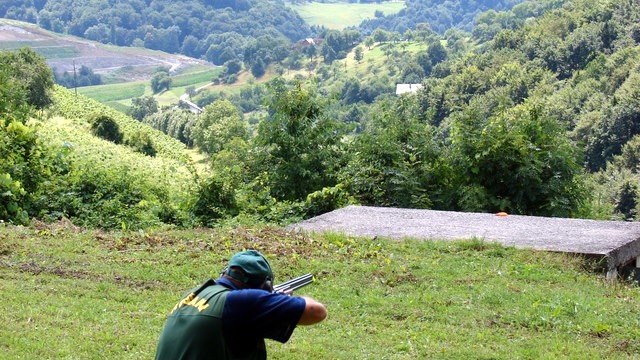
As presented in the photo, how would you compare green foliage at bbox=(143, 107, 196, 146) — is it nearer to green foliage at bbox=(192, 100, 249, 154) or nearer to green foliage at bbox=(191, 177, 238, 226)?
green foliage at bbox=(192, 100, 249, 154)

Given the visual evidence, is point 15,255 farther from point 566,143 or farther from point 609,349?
point 566,143

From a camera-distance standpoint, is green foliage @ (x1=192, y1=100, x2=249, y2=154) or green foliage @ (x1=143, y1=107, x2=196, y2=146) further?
green foliage @ (x1=143, y1=107, x2=196, y2=146)

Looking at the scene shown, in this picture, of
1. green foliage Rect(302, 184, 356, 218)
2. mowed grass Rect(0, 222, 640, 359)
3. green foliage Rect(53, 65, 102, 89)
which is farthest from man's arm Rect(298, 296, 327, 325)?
green foliage Rect(53, 65, 102, 89)

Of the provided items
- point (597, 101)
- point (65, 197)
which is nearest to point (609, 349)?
point (65, 197)

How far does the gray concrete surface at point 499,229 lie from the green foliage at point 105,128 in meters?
42.7

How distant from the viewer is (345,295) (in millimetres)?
8477

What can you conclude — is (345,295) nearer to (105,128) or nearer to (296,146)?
(296,146)

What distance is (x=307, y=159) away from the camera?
15.0 meters

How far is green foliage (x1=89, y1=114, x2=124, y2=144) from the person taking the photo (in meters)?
52.8

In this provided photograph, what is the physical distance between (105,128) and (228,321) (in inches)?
2032

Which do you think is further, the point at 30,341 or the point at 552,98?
the point at 552,98

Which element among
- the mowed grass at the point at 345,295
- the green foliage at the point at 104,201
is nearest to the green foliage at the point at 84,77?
the green foliage at the point at 104,201

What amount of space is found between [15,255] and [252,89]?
16504cm

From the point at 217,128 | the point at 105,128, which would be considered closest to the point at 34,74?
the point at 105,128
